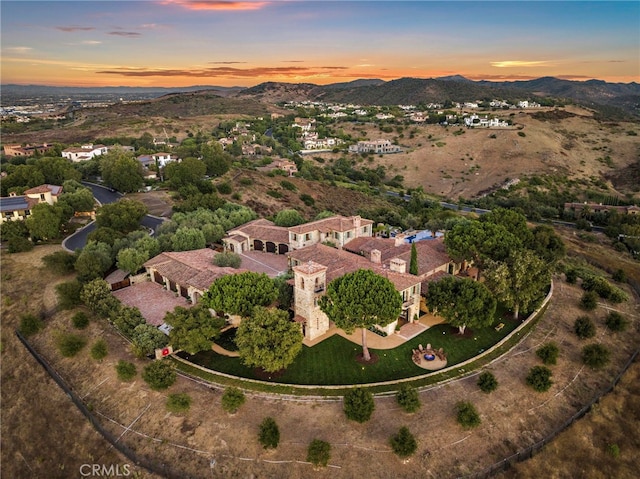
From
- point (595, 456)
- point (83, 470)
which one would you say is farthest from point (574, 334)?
point (83, 470)

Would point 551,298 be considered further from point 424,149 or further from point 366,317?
point 424,149

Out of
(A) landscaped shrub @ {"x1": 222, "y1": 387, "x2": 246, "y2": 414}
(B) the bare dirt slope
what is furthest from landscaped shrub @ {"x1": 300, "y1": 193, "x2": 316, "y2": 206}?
(A) landscaped shrub @ {"x1": 222, "y1": 387, "x2": 246, "y2": 414}

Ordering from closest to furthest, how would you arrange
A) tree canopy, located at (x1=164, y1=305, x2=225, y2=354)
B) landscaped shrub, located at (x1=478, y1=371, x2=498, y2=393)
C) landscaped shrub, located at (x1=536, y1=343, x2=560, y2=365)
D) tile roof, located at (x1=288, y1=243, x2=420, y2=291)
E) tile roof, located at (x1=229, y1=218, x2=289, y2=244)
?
landscaped shrub, located at (x1=478, y1=371, x2=498, y2=393) < tree canopy, located at (x1=164, y1=305, x2=225, y2=354) < landscaped shrub, located at (x1=536, y1=343, x2=560, y2=365) < tile roof, located at (x1=288, y1=243, x2=420, y2=291) < tile roof, located at (x1=229, y1=218, x2=289, y2=244)

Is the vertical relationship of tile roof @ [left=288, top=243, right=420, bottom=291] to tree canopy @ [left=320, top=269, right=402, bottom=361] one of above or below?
below

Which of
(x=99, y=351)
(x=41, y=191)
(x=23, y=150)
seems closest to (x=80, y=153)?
(x=23, y=150)

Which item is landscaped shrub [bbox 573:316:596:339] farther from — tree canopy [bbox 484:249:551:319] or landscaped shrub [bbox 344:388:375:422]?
landscaped shrub [bbox 344:388:375:422]

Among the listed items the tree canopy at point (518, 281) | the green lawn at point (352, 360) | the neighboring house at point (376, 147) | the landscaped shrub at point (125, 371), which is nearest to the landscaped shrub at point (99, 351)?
the landscaped shrub at point (125, 371)
